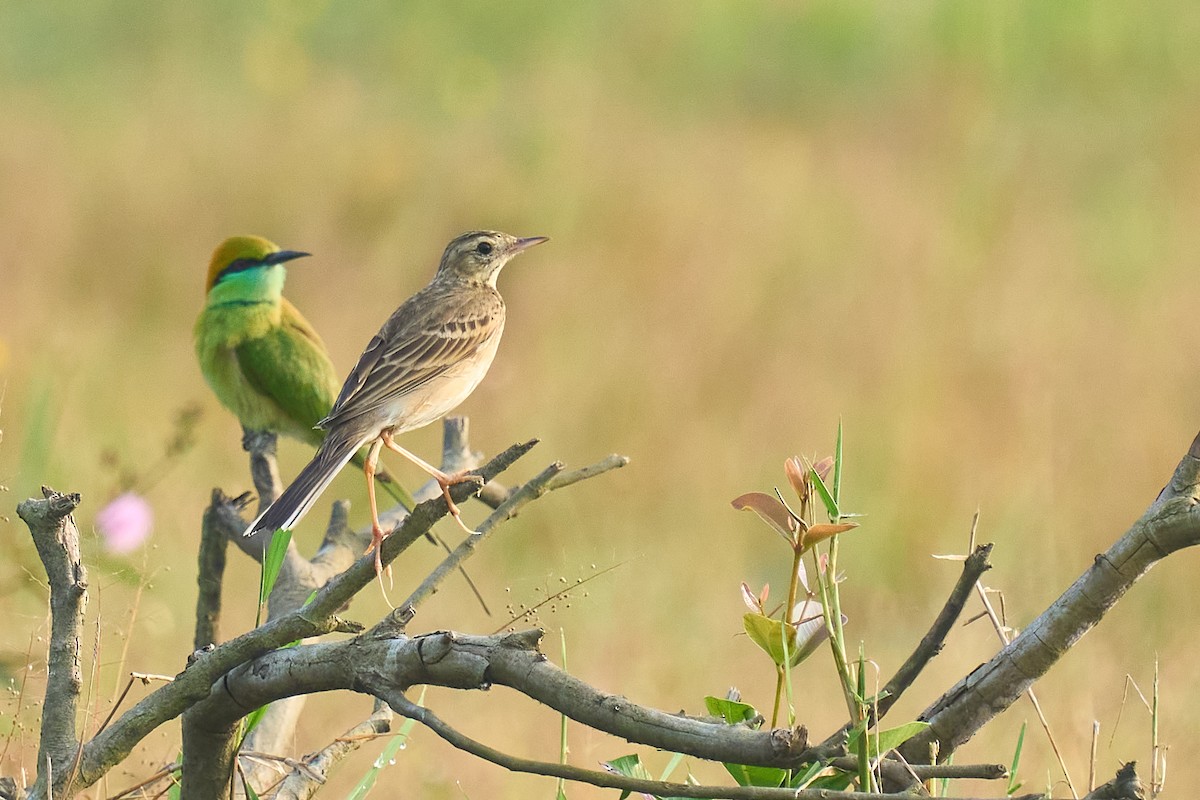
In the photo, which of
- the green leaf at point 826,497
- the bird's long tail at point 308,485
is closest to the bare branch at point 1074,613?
the green leaf at point 826,497

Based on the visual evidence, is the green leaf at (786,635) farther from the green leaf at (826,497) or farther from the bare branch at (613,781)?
the bare branch at (613,781)

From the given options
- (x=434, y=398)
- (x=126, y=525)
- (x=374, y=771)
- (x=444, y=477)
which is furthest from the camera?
(x=434, y=398)

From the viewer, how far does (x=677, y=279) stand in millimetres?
9352

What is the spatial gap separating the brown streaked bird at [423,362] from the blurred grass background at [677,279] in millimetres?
676

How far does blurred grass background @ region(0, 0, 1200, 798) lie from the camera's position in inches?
223

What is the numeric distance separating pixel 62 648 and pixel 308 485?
1.35 meters

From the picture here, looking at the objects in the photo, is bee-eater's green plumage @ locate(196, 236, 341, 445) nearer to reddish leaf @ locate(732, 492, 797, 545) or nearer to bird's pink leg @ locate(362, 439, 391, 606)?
bird's pink leg @ locate(362, 439, 391, 606)

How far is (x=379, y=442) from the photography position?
374 cm

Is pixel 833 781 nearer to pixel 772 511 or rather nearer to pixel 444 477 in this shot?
pixel 772 511

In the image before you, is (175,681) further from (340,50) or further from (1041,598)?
(340,50)

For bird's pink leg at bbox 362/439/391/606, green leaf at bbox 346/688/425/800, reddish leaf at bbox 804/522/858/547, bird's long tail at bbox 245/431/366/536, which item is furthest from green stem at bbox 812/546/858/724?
bird's long tail at bbox 245/431/366/536

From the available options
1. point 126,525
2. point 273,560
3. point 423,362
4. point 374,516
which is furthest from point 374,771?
point 423,362

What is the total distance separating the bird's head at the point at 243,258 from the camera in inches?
232

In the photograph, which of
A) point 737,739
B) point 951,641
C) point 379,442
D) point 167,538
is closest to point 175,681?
point 737,739
